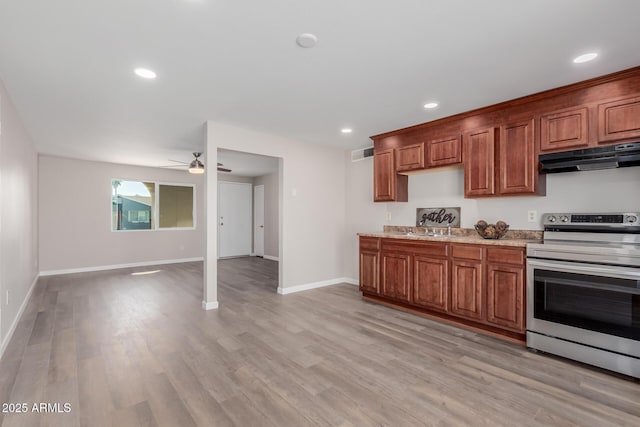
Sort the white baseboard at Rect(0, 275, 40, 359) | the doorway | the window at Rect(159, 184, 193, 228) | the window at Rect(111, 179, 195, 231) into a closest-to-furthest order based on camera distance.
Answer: the white baseboard at Rect(0, 275, 40, 359), the window at Rect(111, 179, 195, 231), the window at Rect(159, 184, 193, 228), the doorway

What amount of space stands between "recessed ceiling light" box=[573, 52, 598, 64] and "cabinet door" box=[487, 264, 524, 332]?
1767 mm

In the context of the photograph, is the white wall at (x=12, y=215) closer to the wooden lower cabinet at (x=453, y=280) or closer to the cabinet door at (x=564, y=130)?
the wooden lower cabinet at (x=453, y=280)

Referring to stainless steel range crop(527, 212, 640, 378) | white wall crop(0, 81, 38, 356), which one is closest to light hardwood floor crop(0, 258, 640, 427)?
stainless steel range crop(527, 212, 640, 378)

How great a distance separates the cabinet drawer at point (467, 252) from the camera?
3.11m

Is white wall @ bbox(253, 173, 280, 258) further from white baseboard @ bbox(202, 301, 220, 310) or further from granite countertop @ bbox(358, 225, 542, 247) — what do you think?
granite countertop @ bbox(358, 225, 542, 247)

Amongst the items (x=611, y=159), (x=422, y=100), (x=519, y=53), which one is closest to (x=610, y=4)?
(x=519, y=53)

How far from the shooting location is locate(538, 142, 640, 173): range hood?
243 cm

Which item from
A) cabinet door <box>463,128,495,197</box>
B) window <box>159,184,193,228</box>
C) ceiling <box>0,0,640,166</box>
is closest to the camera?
ceiling <box>0,0,640,166</box>

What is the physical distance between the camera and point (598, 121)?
2.62 meters

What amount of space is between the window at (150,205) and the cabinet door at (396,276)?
18.7ft

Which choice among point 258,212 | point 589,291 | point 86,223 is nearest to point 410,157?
point 589,291

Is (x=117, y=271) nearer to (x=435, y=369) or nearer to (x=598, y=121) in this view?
(x=435, y=369)

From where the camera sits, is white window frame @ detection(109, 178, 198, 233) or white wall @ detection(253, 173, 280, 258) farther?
white wall @ detection(253, 173, 280, 258)

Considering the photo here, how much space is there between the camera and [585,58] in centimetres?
229
